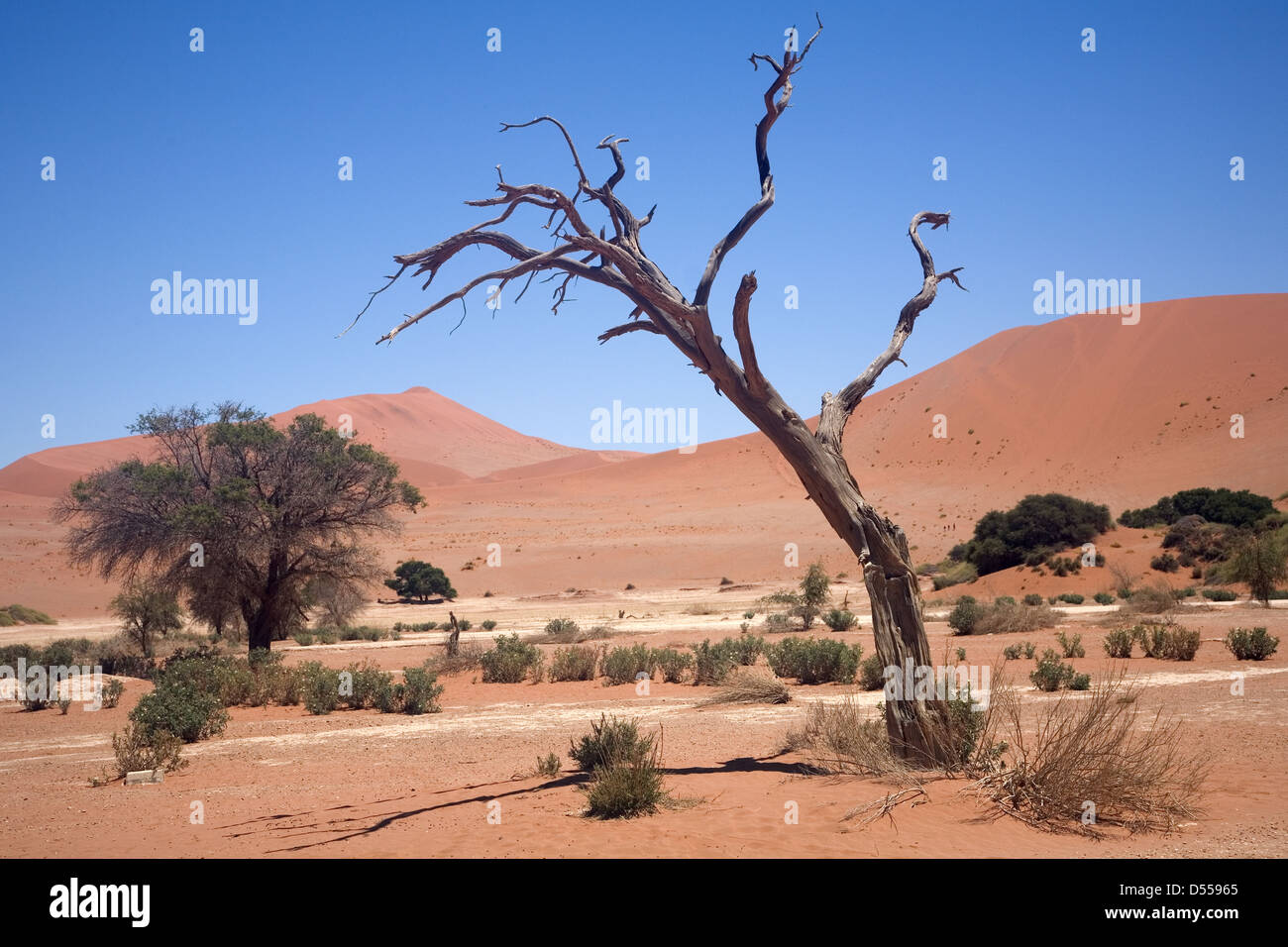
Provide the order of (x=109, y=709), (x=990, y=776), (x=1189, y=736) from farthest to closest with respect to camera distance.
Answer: (x=109, y=709) → (x=1189, y=736) → (x=990, y=776)

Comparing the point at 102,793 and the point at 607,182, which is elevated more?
the point at 607,182

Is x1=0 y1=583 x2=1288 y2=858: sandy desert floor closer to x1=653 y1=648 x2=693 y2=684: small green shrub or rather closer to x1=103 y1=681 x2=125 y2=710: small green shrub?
x1=103 y1=681 x2=125 y2=710: small green shrub

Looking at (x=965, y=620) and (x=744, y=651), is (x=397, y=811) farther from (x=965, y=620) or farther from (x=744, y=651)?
(x=965, y=620)

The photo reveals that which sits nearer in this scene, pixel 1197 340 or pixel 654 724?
pixel 654 724

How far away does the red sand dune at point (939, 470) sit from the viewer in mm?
55969

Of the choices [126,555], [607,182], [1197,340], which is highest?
[1197,340]

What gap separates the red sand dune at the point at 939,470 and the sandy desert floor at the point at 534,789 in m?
36.8

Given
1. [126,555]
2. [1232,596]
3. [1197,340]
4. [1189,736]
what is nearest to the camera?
[1189,736]

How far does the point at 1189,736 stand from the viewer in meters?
9.48

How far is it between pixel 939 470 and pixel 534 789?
237ft

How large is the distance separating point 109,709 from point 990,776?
14369mm

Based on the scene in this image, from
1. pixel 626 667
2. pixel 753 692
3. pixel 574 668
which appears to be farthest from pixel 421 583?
pixel 753 692
